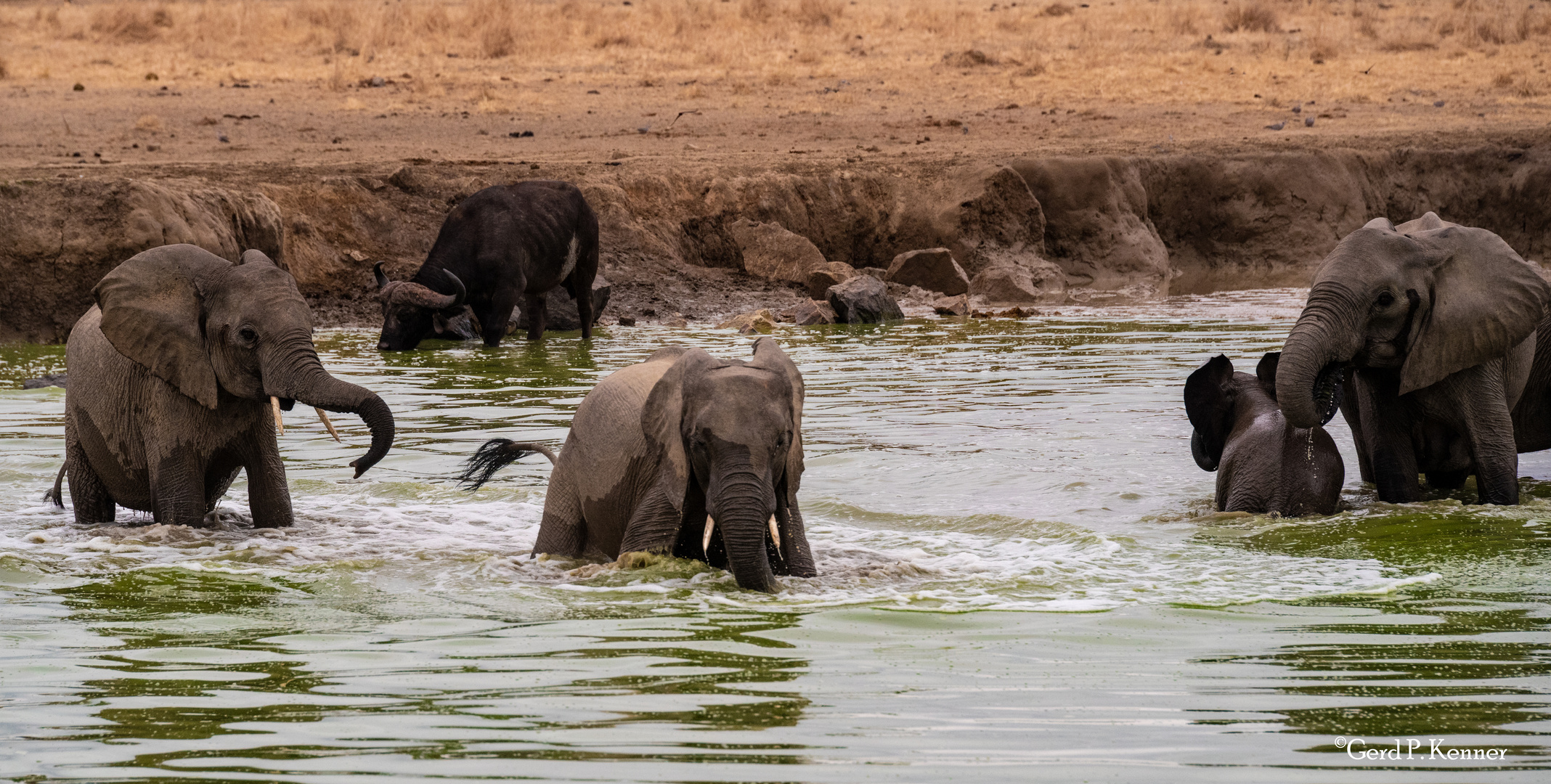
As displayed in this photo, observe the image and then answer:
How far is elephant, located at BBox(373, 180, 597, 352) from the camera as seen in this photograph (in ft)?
53.6

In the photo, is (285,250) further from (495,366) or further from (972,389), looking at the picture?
(972,389)

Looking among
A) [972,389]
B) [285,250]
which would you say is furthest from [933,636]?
[285,250]

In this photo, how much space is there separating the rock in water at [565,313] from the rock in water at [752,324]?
4.75 ft

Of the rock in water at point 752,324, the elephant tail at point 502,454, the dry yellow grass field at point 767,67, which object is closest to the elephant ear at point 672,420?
the elephant tail at point 502,454

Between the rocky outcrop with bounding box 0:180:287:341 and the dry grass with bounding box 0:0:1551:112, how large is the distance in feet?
34.7

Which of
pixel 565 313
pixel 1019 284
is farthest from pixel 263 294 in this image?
pixel 1019 284

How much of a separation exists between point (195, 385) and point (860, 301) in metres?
10.6

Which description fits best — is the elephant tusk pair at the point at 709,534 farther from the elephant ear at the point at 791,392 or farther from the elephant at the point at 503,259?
the elephant at the point at 503,259

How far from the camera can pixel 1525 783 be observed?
12.4 ft

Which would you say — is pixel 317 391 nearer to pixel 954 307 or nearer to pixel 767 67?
pixel 954 307

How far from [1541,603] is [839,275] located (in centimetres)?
1322

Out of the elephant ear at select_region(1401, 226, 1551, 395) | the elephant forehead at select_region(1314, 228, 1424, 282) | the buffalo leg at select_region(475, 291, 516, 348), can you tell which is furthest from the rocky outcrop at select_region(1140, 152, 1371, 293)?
the elephant forehead at select_region(1314, 228, 1424, 282)

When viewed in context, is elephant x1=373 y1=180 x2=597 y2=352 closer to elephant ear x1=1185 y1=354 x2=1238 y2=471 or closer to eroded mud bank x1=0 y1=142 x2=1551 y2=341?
eroded mud bank x1=0 y1=142 x2=1551 y2=341

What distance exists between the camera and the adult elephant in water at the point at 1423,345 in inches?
293
